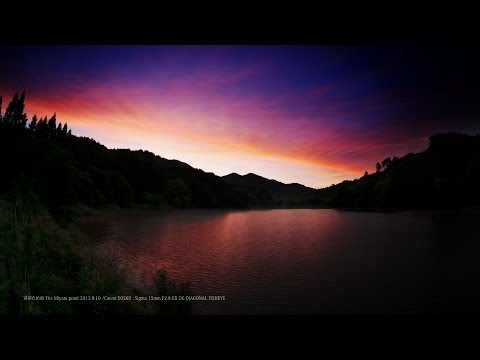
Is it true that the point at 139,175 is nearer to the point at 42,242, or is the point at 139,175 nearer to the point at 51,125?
the point at 51,125

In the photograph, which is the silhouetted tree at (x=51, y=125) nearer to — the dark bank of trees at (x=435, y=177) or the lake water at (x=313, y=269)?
the lake water at (x=313, y=269)

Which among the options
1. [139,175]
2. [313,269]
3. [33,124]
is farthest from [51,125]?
[313,269]

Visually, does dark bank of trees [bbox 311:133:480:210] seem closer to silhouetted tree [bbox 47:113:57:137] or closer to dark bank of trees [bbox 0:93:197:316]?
dark bank of trees [bbox 0:93:197:316]

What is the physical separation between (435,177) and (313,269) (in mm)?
22677

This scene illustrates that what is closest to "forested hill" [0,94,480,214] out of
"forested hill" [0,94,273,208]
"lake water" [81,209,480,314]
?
"forested hill" [0,94,273,208]

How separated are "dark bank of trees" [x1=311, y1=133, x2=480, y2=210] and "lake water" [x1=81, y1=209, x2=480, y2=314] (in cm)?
519

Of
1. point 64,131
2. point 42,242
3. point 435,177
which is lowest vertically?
point 42,242

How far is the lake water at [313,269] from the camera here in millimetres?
9430

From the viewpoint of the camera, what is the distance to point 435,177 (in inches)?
1180

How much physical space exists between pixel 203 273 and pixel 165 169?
8.95 meters

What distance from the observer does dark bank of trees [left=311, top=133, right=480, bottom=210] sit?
80.3 feet

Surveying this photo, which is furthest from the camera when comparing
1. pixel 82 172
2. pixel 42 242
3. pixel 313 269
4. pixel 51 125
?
pixel 82 172

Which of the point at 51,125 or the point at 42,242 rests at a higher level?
the point at 51,125

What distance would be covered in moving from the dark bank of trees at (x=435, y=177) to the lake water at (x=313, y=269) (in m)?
5.19
